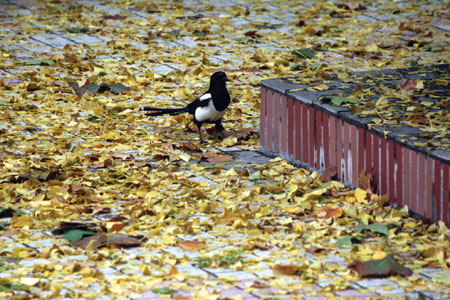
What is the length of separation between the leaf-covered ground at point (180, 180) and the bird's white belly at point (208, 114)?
20cm

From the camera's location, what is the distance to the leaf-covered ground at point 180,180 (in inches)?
168

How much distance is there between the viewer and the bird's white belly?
22.4 feet

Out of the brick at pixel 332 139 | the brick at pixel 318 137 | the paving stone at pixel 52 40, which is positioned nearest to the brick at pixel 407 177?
the brick at pixel 332 139

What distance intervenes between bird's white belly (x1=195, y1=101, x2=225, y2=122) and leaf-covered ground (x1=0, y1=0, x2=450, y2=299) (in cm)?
20

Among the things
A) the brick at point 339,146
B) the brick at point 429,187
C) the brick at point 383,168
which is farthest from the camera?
the brick at point 339,146

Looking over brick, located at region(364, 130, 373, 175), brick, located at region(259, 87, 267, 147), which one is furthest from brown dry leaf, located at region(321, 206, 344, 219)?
brick, located at region(259, 87, 267, 147)

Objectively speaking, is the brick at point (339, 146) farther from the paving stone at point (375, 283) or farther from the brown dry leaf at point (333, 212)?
the paving stone at point (375, 283)

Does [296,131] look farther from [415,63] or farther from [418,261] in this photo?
[415,63]

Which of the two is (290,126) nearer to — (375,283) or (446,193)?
(446,193)

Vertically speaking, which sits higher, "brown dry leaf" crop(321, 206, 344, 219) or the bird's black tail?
the bird's black tail

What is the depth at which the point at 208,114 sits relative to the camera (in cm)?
684

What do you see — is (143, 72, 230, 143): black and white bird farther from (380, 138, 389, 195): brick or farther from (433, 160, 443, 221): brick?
(433, 160, 443, 221): brick

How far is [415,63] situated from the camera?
27.8 ft

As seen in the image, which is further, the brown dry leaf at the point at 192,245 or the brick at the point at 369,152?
the brick at the point at 369,152
